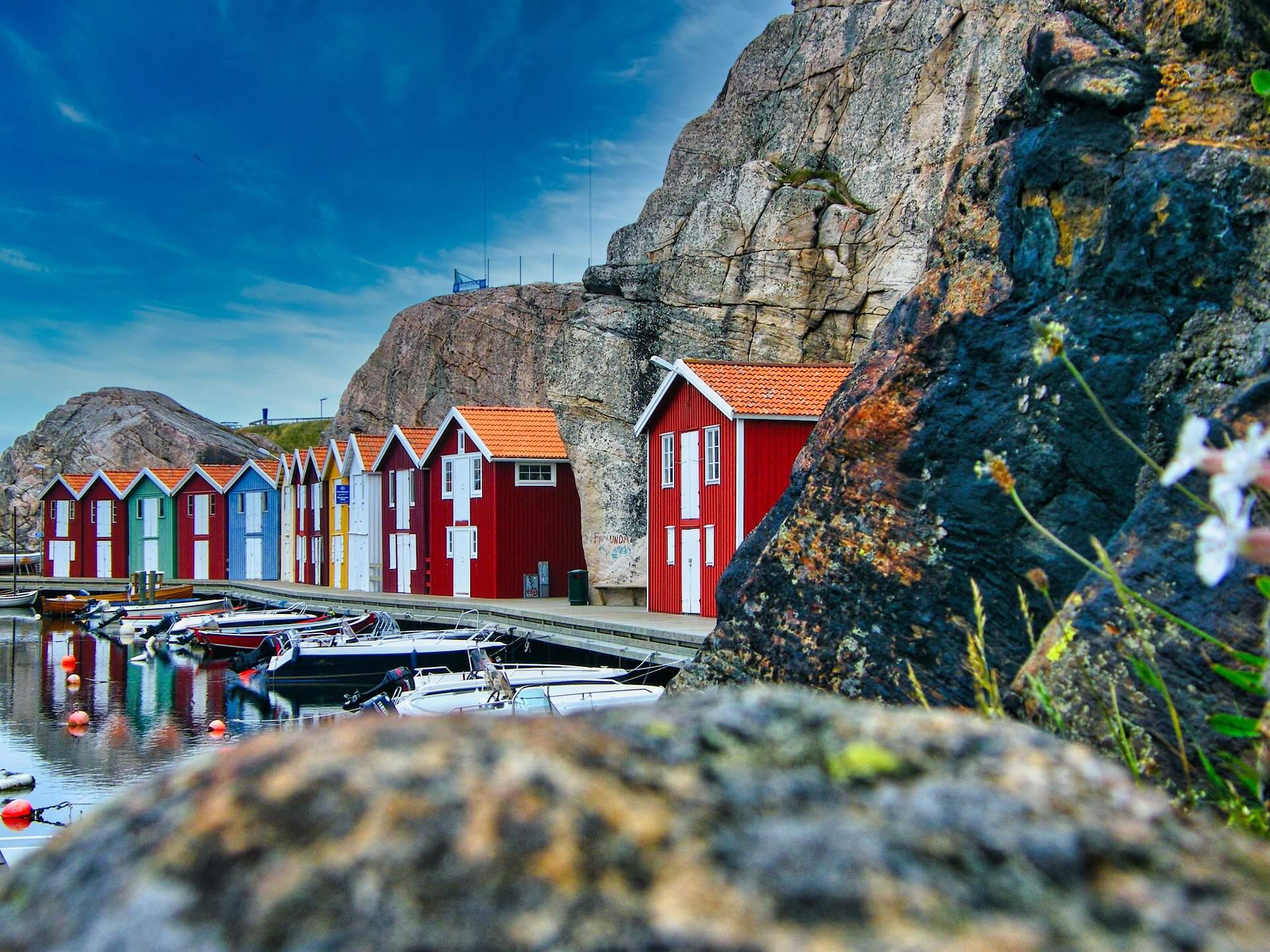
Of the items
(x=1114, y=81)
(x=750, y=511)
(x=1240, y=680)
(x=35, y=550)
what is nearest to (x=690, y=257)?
(x=750, y=511)

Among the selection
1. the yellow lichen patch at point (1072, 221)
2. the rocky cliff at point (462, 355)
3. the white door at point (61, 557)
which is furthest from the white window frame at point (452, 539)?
the white door at point (61, 557)

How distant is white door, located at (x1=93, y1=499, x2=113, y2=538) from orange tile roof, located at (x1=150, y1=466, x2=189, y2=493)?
4409 millimetres

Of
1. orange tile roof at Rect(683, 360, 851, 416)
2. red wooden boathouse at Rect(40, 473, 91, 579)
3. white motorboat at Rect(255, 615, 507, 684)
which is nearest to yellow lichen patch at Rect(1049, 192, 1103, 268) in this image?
orange tile roof at Rect(683, 360, 851, 416)

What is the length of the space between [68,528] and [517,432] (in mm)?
43921

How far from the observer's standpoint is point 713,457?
100ft

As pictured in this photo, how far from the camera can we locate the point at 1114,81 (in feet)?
18.4

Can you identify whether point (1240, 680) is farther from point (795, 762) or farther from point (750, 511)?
point (750, 511)

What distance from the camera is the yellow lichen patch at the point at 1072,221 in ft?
17.6

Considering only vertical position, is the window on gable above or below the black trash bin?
above

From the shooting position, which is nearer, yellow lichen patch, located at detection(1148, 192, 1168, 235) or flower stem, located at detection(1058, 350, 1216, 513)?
flower stem, located at detection(1058, 350, 1216, 513)

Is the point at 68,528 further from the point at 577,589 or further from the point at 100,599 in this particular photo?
the point at 577,589

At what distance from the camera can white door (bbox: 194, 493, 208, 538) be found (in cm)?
6725

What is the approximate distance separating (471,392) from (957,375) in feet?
230

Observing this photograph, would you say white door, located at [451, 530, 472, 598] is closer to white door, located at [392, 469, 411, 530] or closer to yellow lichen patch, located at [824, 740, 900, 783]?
white door, located at [392, 469, 411, 530]
